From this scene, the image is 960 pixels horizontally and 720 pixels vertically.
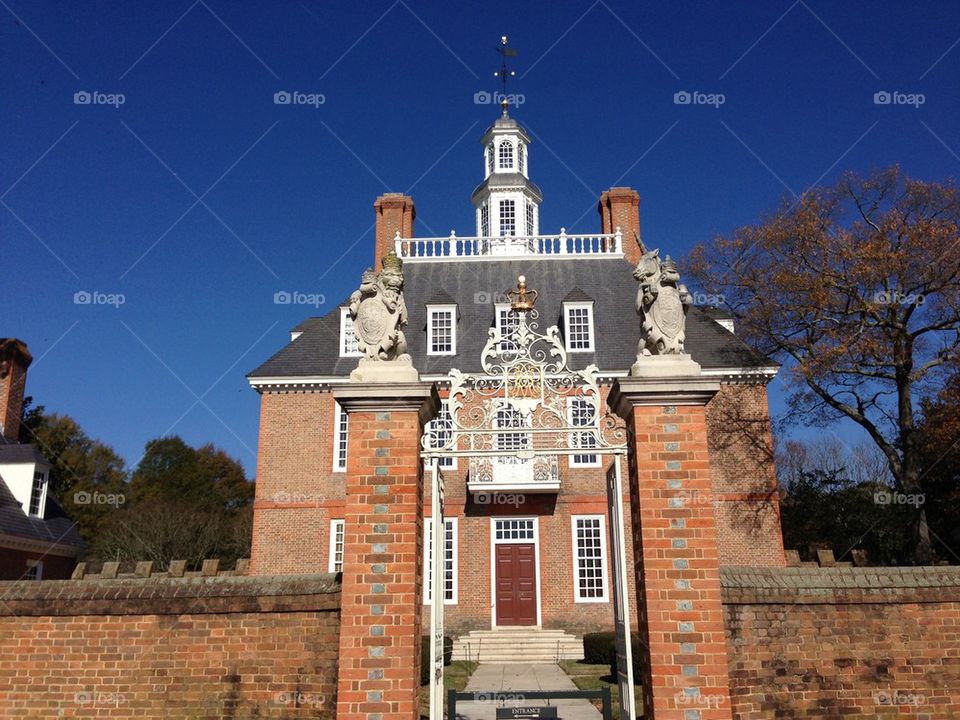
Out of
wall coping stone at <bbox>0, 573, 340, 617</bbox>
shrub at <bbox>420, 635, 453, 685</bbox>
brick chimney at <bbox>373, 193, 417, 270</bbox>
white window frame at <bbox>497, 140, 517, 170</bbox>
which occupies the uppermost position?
white window frame at <bbox>497, 140, 517, 170</bbox>

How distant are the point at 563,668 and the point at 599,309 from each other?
39.2 ft

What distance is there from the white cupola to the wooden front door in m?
13.7

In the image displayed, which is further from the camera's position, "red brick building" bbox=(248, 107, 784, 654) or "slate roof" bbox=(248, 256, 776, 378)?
"slate roof" bbox=(248, 256, 776, 378)

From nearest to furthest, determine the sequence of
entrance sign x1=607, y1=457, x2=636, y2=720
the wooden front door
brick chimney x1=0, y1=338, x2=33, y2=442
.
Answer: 1. entrance sign x1=607, y1=457, x2=636, y2=720
2. the wooden front door
3. brick chimney x1=0, y1=338, x2=33, y2=442

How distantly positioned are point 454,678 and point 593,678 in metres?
2.85

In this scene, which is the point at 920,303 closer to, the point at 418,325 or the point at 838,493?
the point at 838,493

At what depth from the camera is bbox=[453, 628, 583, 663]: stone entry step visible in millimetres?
18953

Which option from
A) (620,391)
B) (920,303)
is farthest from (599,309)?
(620,391)

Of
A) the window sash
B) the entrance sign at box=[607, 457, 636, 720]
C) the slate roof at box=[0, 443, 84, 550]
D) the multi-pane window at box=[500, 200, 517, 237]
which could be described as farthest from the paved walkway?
the multi-pane window at box=[500, 200, 517, 237]

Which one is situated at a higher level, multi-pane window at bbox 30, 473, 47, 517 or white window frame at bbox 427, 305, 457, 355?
white window frame at bbox 427, 305, 457, 355

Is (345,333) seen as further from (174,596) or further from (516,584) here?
(174,596)

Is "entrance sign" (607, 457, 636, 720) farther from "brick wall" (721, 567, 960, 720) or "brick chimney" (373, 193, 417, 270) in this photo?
"brick chimney" (373, 193, 417, 270)

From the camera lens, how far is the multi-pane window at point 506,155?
31797 mm

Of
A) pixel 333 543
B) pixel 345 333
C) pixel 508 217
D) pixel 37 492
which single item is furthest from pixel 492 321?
pixel 37 492
